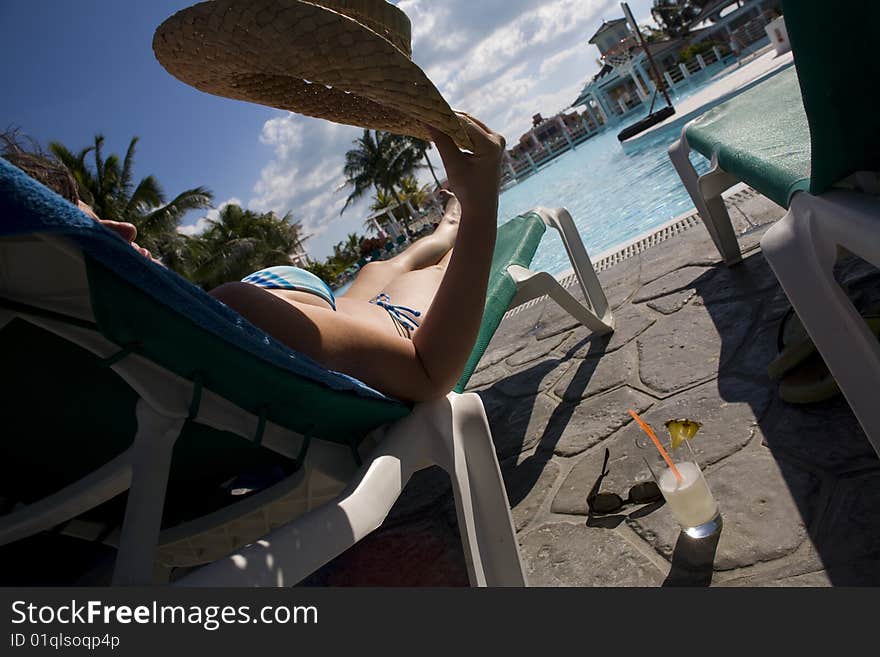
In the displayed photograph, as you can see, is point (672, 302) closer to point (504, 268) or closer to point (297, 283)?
point (504, 268)

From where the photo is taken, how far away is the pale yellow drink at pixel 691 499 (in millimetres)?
1393

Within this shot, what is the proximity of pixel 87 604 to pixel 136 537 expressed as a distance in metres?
0.09

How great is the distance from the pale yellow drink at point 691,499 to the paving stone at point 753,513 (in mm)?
53

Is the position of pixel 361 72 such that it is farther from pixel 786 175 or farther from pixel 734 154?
pixel 734 154

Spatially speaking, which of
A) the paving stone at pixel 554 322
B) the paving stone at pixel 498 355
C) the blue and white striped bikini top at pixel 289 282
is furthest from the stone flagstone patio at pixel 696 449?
the blue and white striped bikini top at pixel 289 282

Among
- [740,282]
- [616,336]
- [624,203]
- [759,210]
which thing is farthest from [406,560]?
[624,203]

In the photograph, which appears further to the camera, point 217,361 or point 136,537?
point 217,361

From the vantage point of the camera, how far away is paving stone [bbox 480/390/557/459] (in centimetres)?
227

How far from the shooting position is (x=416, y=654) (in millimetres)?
713

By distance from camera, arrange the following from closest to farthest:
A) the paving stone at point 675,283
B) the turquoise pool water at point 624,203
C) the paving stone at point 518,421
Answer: the paving stone at point 518,421 < the paving stone at point 675,283 < the turquoise pool water at point 624,203

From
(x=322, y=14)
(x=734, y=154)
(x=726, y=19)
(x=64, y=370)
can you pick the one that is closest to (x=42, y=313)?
(x=64, y=370)

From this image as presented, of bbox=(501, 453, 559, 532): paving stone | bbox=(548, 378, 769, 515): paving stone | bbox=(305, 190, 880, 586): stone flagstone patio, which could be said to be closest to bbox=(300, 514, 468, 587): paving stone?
bbox=(305, 190, 880, 586): stone flagstone patio

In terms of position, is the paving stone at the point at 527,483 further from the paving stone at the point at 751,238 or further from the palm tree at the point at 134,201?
the palm tree at the point at 134,201

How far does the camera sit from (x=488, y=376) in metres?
3.23
